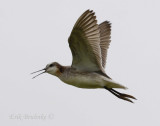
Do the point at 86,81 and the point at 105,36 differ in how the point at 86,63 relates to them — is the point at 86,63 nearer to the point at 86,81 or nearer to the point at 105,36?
the point at 86,81

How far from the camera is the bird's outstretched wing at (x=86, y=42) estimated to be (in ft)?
31.4

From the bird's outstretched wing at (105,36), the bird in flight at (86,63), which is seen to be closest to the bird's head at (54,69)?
the bird in flight at (86,63)

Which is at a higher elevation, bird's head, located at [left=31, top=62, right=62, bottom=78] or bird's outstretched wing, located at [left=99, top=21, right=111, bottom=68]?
bird's outstretched wing, located at [left=99, top=21, right=111, bottom=68]

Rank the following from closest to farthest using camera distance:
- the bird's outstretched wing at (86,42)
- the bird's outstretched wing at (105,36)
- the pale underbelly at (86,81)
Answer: the bird's outstretched wing at (86,42) → the pale underbelly at (86,81) → the bird's outstretched wing at (105,36)

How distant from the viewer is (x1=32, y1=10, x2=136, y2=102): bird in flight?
9609 millimetres

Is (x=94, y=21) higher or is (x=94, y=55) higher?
(x=94, y=21)

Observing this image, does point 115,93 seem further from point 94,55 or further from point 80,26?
point 80,26

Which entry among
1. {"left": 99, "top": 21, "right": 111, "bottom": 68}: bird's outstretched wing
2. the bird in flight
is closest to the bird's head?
the bird in flight

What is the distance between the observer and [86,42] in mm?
9758

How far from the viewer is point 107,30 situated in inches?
482

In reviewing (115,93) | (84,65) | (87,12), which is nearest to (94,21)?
(87,12)

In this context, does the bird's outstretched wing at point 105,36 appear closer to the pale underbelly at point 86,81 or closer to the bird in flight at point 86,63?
the bird in flight at point 86,63

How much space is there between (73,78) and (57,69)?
0.61 metres

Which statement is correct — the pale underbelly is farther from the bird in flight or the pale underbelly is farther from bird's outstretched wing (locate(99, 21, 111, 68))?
bird's outstretched wing (locate(99, 21, 111, 68))
